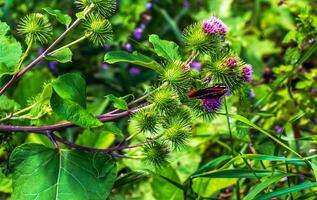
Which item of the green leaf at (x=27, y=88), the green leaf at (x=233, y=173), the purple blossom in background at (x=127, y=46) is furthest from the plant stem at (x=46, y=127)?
the purple blossom in background at (x=127, y=46)

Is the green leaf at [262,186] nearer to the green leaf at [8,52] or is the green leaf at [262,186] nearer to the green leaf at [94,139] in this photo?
the green leaf at [8,52]

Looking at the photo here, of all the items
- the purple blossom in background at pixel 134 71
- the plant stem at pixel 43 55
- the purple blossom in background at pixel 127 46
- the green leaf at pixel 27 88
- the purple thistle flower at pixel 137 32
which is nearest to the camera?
the plant stem at pixel 43 55

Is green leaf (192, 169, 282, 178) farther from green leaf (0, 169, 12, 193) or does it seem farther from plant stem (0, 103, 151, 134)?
green leaf (0, 169, 12, 193)

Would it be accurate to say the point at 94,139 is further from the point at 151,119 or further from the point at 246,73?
the point at 246,73

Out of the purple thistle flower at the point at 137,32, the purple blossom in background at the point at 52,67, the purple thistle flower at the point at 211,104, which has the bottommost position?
the purple thistle flower at the point at 211,104

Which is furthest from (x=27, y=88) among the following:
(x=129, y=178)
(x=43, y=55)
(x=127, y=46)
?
(x=43, y=55)

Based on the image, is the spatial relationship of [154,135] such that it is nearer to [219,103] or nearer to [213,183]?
[219,103]

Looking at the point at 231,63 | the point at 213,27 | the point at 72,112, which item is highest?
the point at 213,27

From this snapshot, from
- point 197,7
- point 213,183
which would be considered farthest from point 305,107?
point 197,7
